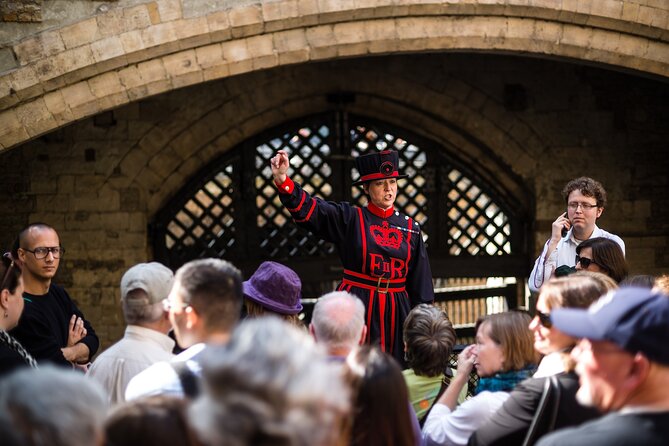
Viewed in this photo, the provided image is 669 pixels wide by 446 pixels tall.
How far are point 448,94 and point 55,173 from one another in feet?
12.5

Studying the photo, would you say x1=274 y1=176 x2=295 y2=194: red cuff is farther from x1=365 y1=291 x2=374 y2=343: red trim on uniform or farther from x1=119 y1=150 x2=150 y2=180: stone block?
x1=119 y1=150 x2=150 y2=180: stone block

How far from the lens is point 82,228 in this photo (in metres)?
8.89

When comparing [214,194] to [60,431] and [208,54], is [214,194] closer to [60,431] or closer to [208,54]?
[208,54]

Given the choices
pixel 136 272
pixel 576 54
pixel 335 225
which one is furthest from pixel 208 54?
pixel 136 272

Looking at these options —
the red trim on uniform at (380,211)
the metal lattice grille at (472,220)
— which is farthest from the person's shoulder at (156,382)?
the metal lattice grille at (472,220)

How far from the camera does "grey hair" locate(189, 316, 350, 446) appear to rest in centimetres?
186

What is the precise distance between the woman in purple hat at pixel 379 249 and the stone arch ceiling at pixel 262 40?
1.50m

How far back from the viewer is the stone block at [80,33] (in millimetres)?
6148

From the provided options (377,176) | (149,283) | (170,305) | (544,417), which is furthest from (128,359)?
(377,176)

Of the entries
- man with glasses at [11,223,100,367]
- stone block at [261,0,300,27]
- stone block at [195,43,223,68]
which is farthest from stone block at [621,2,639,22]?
man with glasses at [11,223,100,367]

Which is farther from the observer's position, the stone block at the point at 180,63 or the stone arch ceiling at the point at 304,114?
the stone arch ceiling at the point at 304,114

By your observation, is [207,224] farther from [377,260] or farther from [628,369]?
[628,369]

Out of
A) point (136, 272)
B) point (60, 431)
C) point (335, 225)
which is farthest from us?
point (335, 225)

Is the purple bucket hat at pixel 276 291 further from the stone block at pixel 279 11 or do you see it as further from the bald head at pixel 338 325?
the stone block at pixel 279 11
